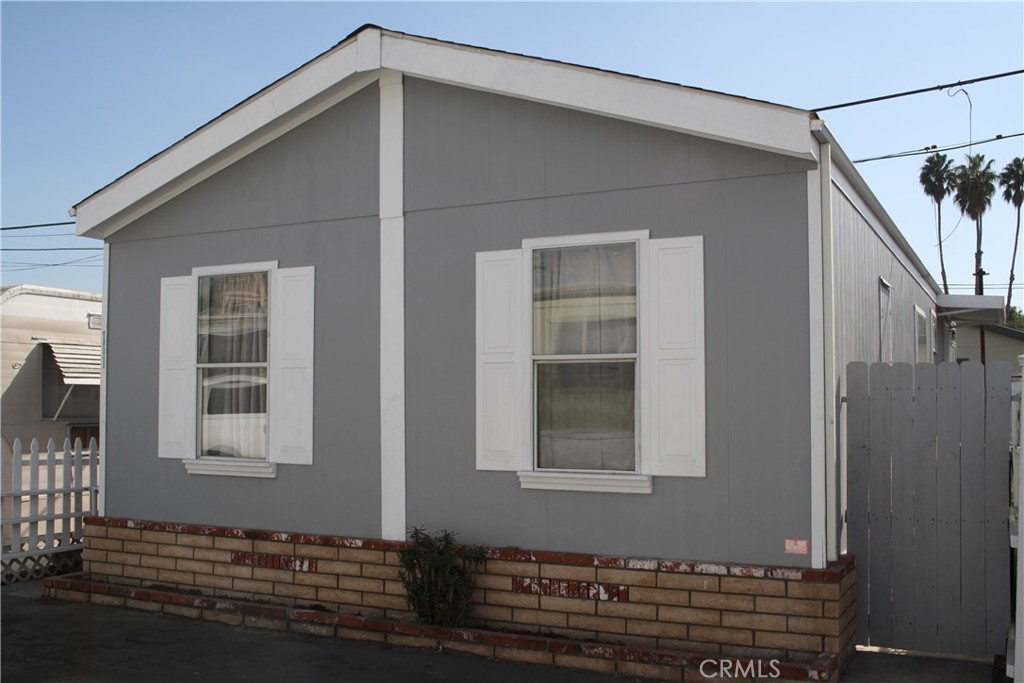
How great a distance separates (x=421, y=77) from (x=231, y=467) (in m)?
3.47

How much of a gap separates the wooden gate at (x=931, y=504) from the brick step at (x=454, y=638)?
1034mm

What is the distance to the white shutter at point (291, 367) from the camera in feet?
23.8

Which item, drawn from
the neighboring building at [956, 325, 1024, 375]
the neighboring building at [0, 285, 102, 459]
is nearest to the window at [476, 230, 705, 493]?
the neighboring building at [0, 285, 102, 459]

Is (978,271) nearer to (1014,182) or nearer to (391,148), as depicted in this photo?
(1014,182)

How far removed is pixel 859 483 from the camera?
20.5 ft

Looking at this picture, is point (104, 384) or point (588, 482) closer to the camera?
point (588, 482)

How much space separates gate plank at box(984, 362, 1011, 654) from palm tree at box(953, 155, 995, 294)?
38.0 m

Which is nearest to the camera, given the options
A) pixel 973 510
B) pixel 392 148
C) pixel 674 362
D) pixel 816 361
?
pixel 816 361

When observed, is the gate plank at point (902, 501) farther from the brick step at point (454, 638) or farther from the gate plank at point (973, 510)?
the brick step at point (454, 638)

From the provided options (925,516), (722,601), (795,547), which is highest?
(925,516)

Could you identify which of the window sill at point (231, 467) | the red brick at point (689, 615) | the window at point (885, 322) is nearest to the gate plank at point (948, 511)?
the red brick at point (689, 615)

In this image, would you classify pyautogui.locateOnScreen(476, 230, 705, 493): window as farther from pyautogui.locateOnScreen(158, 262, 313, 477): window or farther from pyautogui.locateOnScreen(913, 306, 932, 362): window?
pyautogui.locateOnScreen(913, 306, 932, 362): window

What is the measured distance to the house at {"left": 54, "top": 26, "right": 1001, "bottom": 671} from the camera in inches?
225

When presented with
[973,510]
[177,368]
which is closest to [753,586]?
[973,510]
